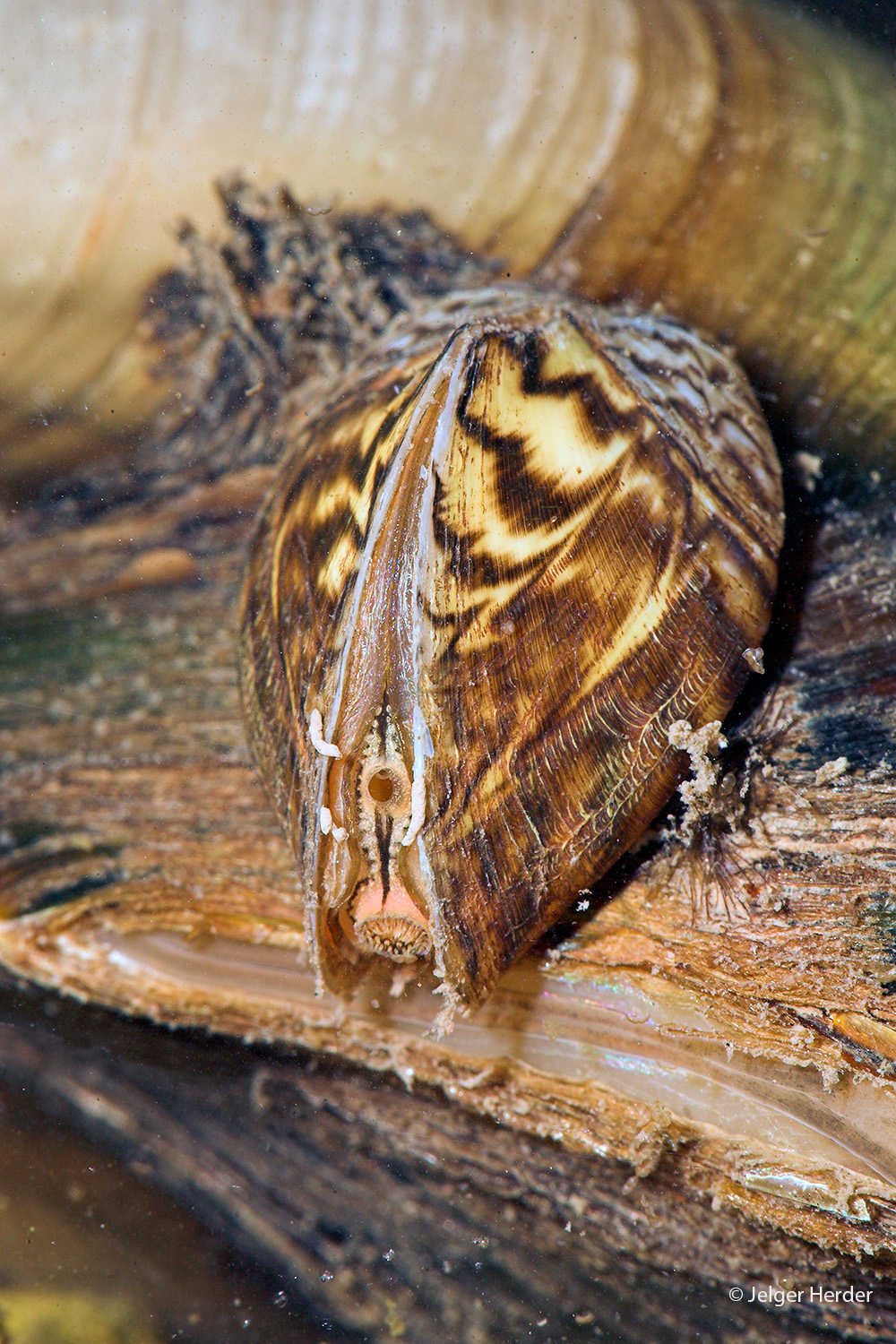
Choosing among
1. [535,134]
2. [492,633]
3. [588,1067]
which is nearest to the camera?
[492,633]

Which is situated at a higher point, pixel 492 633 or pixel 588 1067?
pixel 492 633

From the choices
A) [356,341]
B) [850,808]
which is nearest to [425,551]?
[850,808]

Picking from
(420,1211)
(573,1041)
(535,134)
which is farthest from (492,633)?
(535,134)

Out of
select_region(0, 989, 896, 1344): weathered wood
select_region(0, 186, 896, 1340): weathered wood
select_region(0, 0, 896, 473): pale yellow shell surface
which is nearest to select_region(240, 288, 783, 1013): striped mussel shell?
select_region(0, 186, 896, 1340): weathered wood

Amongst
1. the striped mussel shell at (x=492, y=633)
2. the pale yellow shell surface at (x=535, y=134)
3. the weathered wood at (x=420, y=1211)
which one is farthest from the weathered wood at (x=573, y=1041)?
the pale yellow shell surface at (x=535, y=134)

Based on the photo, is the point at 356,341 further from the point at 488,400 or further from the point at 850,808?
the point at 850,808

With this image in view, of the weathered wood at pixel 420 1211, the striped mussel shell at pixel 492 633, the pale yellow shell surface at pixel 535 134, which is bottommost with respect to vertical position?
the weathered wood at pixel 420 1211

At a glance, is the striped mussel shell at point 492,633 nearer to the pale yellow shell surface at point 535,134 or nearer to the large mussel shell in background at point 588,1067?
the large mussel shell in background at point 588,1067

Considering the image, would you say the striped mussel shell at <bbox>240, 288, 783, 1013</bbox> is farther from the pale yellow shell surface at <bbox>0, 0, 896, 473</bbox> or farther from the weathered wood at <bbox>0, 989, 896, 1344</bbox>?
the pale yellow shell surface at <bbox>0, 0, 896, 473</bbox>

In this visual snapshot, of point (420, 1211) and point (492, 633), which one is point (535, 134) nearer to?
point (492, 633)

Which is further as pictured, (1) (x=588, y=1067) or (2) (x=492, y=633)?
(1) (x=588, y=1067)
